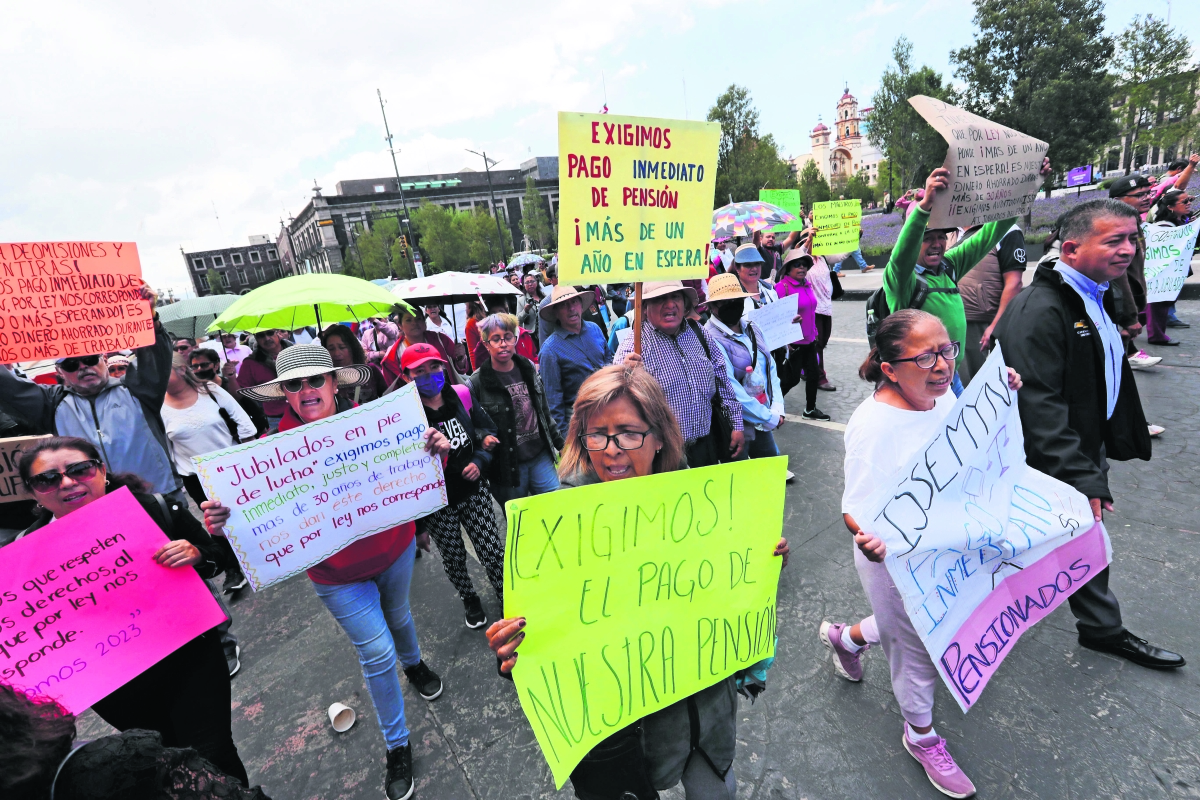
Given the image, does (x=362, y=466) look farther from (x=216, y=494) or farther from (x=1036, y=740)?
(x=1036, y=740)

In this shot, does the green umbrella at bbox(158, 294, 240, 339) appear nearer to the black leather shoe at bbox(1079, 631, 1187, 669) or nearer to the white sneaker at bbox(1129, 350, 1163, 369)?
the black leather shoe at bbox(1079, 631, 1187, 669)

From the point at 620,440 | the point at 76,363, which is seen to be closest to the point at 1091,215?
the point at 620,440

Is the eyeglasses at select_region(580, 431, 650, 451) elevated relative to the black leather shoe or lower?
elevated

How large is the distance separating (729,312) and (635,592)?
273 centimetres

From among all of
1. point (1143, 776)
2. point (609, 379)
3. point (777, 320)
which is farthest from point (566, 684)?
point (777, 320)

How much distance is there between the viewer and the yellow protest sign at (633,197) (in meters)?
2.38

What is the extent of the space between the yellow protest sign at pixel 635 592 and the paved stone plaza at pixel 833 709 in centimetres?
Result: 102

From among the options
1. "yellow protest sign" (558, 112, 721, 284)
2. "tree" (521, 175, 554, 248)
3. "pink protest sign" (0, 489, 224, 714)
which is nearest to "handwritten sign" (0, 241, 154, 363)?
"pink protest sign" (0, 489, 224, 714)

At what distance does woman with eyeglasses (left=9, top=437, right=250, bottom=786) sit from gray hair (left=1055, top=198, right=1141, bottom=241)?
3.78m

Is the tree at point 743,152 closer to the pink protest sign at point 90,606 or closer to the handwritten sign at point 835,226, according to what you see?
the handwritten sign at point 835,226

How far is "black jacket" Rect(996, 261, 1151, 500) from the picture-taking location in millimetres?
2180

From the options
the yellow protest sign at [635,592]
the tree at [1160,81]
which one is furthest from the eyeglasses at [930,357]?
the tree at [1160,81]

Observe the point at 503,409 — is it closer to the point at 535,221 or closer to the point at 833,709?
the point at 833,709

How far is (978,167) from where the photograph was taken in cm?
281
